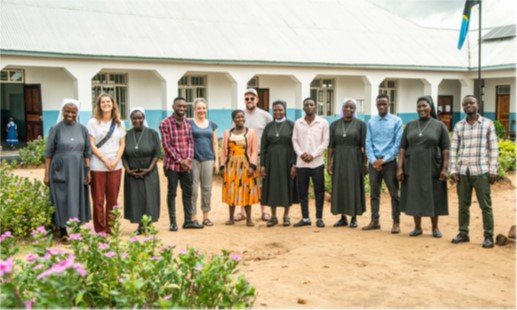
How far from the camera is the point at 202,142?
7512 millimetres

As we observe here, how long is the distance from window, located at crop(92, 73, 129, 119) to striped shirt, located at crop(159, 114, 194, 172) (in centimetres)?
1060

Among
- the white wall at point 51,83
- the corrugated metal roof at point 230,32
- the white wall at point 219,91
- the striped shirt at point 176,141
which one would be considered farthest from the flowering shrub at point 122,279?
the white wall at point 219,91

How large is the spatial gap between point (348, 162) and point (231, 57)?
1103 centimetres

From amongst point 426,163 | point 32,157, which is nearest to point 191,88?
point 32,157

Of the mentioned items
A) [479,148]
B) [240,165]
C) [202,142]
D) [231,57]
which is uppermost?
[231,57]

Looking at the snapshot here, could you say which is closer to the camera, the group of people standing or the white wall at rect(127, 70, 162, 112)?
the group of people standing

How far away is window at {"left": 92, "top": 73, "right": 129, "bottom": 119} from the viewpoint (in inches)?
682

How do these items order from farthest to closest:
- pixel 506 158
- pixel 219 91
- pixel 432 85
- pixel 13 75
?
pixel 432 85
pixel 219 91
pixel 13 75
pixel 506 158

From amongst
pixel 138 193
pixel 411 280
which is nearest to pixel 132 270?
pixel 411 280

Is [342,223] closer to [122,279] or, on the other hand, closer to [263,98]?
[122,279]

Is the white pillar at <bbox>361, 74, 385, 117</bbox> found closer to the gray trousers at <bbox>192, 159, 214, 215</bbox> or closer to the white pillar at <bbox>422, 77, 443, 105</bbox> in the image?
the white pillar at <bbox>422, 77, 443, 105</bbox>

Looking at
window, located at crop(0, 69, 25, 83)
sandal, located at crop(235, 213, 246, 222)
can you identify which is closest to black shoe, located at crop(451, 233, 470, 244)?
sandal, located at crop(235, 213, 246, 222)

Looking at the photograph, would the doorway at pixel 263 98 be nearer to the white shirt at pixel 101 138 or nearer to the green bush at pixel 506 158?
the green bush at pixel 506 158

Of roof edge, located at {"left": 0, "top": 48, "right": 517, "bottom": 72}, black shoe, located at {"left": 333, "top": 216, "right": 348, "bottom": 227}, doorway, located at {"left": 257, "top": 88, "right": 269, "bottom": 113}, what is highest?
roof edge, located at {"left": 0, "top": 48, "right": 517, "bottom": 72}
